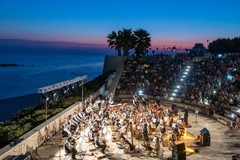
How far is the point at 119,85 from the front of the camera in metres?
42.1

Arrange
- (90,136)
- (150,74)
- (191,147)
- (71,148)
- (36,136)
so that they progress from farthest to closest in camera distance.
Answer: (150,74) < (191,147) < (90,136) < (36,136) < (71,148)

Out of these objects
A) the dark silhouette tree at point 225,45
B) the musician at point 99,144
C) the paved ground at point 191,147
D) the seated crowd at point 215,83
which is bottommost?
the paved ground at point 191,147

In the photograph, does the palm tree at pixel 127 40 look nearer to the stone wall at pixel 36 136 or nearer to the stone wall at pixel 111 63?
the stone wall at pixel 111 63

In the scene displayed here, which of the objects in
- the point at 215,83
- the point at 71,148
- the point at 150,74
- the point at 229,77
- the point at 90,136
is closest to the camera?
the point at 71,148

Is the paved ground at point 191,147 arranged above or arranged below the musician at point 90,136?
below

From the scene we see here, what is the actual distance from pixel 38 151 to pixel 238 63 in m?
29.8

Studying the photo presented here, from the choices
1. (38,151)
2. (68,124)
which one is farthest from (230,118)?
(38,151)

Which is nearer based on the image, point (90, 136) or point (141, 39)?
point (90, 136)

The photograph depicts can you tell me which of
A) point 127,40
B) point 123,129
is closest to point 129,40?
point 127,40

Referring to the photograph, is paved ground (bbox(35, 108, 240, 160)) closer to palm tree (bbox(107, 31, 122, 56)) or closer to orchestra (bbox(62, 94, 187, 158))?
orchestra (bbox(62, 94, 187, 158))

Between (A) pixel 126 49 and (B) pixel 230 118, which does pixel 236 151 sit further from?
(A) pixel 126 49

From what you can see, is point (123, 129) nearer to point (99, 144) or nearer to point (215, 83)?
point (99, 144)

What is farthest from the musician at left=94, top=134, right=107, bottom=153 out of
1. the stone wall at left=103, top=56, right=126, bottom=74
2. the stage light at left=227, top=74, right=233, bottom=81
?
the stone wall at left=103, top=56, right=126, bottom=74

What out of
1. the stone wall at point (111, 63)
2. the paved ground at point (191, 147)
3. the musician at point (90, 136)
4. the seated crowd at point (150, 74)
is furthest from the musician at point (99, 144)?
the stone wall at point (111, 63)
